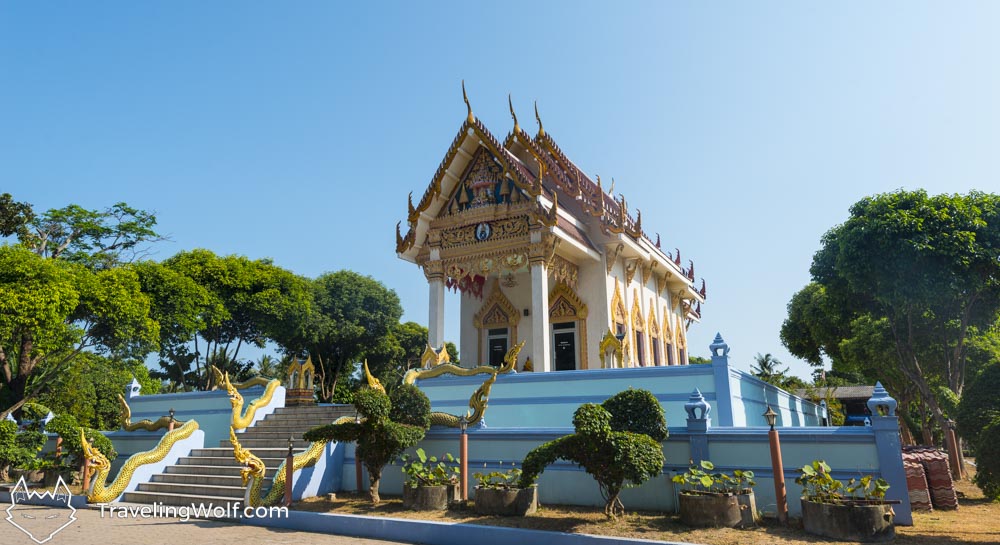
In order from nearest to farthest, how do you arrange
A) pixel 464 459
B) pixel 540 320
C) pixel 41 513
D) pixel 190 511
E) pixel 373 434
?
pixel 464 459
pixel 373 434
pixel 190 511
pixel 41 513
pixel 540 320

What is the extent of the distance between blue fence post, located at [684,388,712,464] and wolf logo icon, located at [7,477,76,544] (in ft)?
24.8

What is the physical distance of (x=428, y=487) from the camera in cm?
805

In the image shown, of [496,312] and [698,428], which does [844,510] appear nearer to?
[698,428]

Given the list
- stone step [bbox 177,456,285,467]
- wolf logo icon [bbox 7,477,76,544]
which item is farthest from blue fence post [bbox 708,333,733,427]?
wolf logo icon [bbox 7,477,76,544]

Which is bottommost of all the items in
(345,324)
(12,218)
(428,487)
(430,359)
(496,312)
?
(428,487)

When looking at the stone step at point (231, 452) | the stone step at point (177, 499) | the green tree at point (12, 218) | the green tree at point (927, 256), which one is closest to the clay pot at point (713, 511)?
the green tree at point (927, 256)

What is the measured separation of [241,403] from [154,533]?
4349 millimetres

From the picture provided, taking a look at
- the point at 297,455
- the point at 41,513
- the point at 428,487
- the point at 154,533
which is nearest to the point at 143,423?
the point at 41,513

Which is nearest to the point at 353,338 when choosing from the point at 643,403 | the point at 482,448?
the point at 482,448

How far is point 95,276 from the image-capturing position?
16500 millimetres

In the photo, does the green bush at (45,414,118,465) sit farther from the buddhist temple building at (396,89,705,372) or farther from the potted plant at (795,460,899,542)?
the potted plant at (795,460,899,542)

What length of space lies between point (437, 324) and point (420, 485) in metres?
6.91

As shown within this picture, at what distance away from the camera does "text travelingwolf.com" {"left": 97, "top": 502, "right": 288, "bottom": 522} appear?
826 centimetres

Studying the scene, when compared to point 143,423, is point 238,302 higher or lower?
higher
